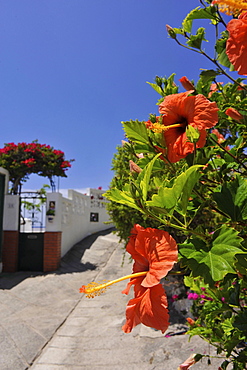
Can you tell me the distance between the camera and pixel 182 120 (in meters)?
0.61

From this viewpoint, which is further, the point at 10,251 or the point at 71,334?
the point at 10,251

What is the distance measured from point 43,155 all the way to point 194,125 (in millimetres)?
8416

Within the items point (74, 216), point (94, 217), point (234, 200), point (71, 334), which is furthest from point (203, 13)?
point (94, 217)

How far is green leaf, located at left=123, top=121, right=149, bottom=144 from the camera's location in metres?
0.62

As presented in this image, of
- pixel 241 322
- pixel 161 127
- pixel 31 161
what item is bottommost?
pixel 241 322

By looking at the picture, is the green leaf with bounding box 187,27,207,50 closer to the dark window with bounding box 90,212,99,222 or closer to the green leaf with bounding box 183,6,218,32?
the green leaf with bounding box 183,6,218,32

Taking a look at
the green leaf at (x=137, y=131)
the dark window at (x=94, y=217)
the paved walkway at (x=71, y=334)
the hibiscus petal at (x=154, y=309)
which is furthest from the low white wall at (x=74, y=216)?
the hibiscus petal at (x=154, y=309)

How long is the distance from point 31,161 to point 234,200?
8.07 metres

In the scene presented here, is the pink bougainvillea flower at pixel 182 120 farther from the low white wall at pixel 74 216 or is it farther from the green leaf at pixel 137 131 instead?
the low white wall at pixel 74 216

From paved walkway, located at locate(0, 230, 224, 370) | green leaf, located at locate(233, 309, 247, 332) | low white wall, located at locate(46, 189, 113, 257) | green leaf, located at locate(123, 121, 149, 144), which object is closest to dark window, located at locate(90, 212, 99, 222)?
low white wall, located at locate(46, 189, 113, 257)

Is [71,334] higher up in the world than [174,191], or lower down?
lower down

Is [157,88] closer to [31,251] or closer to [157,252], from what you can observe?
[157,252]

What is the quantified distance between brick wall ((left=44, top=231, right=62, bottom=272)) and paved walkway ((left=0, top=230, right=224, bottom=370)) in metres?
0.57

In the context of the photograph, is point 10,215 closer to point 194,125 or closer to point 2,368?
point 2,368
